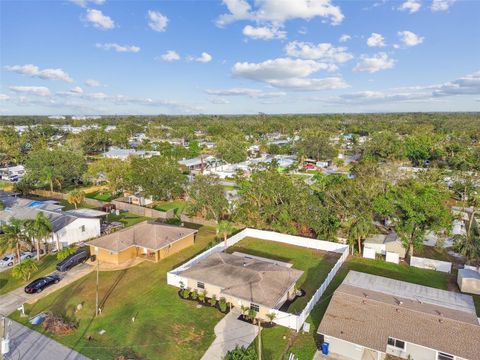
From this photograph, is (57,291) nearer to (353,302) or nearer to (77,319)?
(77,319)

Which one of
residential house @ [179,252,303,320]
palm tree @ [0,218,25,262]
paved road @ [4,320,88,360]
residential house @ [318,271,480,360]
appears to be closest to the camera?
residential house @ [318,271,480,360]

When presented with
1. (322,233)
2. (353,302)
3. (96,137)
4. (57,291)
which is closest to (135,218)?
(57,291)

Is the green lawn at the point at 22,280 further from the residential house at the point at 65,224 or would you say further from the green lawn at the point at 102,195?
the green lawn at the point at 102,195

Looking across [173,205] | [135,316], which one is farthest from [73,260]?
[173,205]

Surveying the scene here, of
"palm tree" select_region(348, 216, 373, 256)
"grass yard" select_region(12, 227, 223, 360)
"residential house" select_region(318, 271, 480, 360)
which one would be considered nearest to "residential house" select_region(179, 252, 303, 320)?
"grass yard" select_region(12, 227, 223, 360)

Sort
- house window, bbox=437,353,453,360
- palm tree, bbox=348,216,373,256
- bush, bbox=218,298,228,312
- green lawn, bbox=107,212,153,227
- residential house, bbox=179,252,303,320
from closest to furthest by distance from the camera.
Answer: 1. house window, bbox=437,353,453,360
2. residential house, bbox=179,252,303,320
3. bush, bbox=218,298,228,312
4. palm tree, bbox=348,216,373,256
5. green lawn, bbox=107,212,153,227

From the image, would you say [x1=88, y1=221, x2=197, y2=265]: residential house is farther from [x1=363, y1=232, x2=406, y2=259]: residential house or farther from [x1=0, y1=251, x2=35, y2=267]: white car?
[x1=363, y1=232, x2=406, y2=259]: residential house

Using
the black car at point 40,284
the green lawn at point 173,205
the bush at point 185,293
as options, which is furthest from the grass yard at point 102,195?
the bush at point 185,293
